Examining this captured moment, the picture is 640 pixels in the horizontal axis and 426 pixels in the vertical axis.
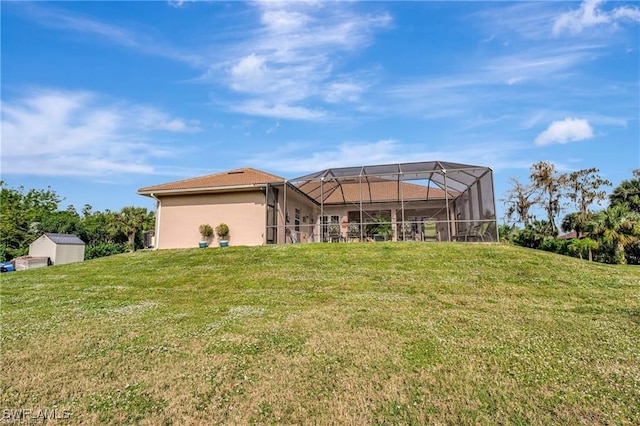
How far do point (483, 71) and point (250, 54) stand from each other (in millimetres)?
8088

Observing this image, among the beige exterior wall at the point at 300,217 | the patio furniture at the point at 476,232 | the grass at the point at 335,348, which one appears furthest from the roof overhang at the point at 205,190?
the patio furniture at the point at 476,232

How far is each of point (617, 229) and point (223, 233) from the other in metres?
19.0

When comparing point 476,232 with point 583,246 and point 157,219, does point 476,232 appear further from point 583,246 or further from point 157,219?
point 157,219

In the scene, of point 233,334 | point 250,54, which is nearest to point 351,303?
point 233,334

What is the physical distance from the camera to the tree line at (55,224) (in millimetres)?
32750

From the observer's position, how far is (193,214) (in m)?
16.5

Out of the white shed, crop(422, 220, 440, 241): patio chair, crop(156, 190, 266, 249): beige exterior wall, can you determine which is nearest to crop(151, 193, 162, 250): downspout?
crop(156, 190, 266, 249): beige exterior wall

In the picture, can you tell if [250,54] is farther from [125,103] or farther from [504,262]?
[504,262]

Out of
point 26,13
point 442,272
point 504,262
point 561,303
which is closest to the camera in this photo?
point 561,303

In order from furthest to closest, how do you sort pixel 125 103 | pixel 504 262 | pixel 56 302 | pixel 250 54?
pixel 125 103, pixel 250 54, pixel 504 262, pixel 56 302

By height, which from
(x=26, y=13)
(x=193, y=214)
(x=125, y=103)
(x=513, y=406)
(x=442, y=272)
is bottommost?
(x=513, y=406)

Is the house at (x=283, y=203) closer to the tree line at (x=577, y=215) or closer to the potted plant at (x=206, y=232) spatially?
the potted plant at (x=206, y=232)

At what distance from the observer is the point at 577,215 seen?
72.8 feet

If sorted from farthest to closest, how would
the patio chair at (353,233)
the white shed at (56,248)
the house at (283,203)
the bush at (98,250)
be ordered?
the bush at (98,250) < the white shed at (56,248) < the patio chair at (353,233) < the house at (283,203)
